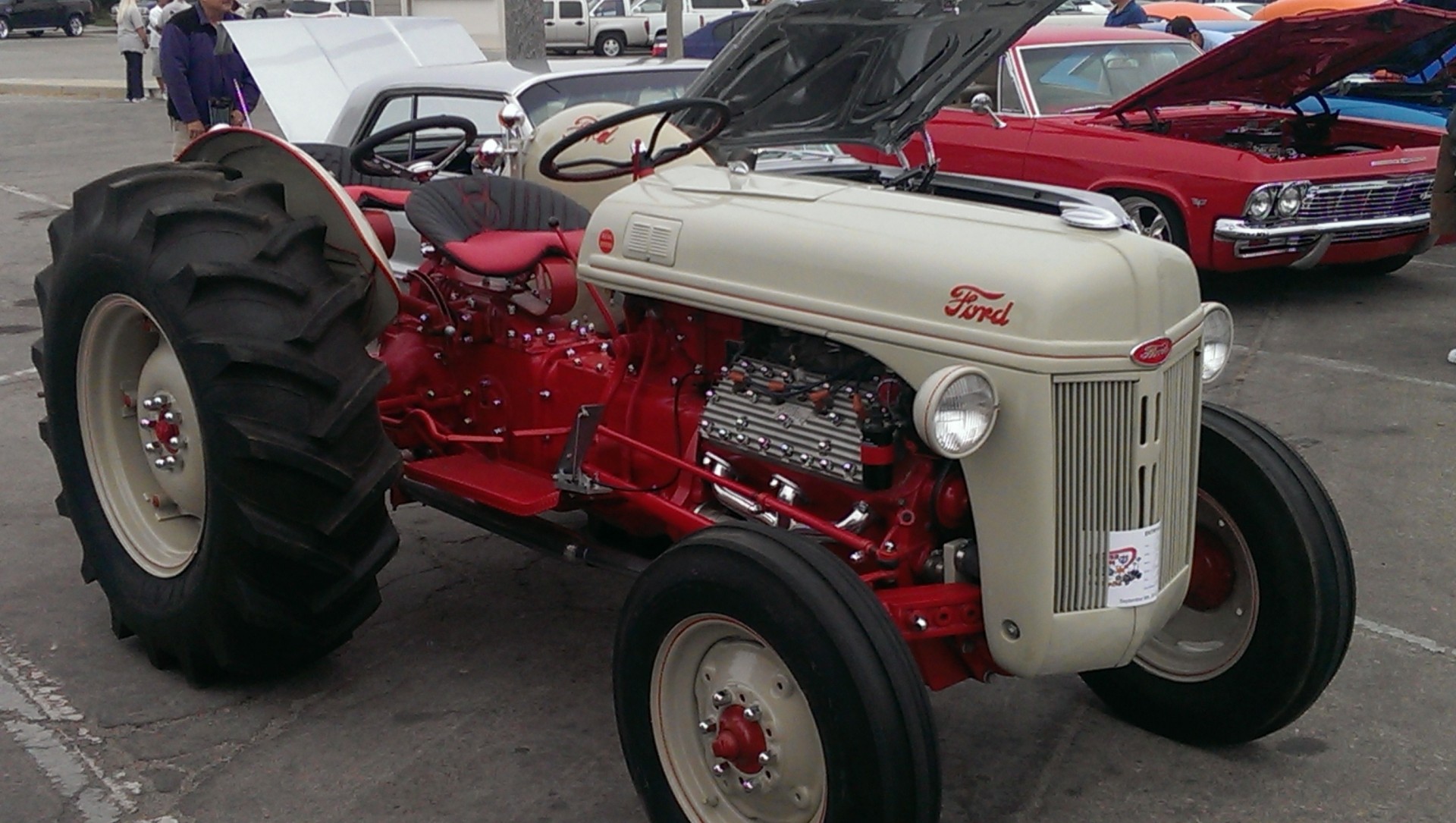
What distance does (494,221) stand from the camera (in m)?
4.39

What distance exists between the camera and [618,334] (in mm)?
3852

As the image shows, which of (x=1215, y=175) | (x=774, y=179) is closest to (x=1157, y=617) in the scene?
(x=774, y=179)

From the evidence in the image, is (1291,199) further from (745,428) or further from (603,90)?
(745,428)

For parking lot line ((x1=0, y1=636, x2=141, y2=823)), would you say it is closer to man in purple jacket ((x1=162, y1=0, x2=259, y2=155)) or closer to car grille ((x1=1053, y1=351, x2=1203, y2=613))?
car grille ((x1=1053, y1=351, x2=1203, y2=613))

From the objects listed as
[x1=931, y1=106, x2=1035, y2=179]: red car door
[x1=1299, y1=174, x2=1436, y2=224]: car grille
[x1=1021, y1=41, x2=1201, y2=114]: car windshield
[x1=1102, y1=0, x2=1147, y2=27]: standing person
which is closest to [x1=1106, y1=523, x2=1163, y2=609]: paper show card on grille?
[x1=1299, y1=174, x2=1436, y2=224]: car grille

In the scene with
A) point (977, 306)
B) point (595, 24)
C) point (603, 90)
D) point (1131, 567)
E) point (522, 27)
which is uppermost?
point (595, 24)

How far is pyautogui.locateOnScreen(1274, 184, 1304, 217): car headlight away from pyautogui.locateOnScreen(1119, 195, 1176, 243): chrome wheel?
583mm

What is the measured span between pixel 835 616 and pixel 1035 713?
135 cm

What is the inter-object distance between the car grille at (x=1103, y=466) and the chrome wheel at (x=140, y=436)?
229 centimetres

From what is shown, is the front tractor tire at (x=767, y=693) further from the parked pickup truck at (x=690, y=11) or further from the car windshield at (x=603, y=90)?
the parked pickup truck at (x=690, y=11)

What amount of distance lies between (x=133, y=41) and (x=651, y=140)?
768 inches

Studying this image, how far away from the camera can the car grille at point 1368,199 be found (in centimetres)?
818

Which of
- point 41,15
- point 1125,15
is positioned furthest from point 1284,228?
point 41,15

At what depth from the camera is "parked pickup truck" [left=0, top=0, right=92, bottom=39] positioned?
34.9 meters
